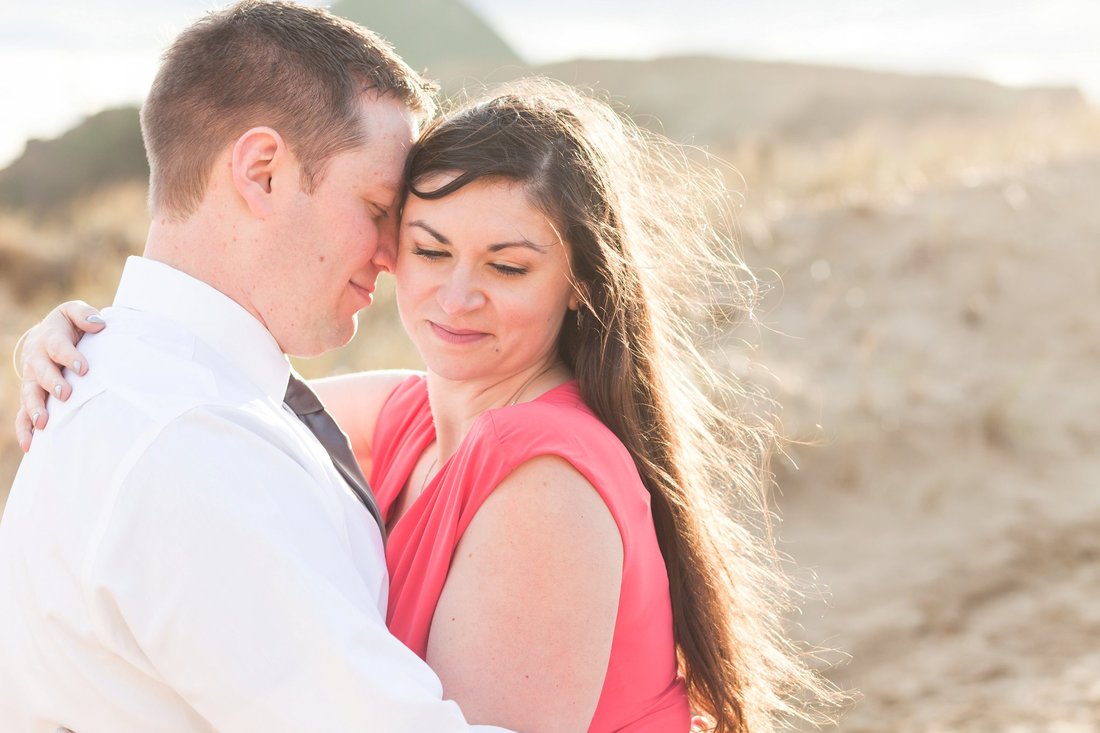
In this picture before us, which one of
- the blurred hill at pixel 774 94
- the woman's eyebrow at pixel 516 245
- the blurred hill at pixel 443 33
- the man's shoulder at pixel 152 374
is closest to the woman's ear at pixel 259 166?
the man's shoulder at pixel 152 374

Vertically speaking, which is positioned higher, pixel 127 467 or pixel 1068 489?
pixel 1068 489

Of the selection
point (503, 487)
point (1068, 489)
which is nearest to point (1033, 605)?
point (1068, 489)

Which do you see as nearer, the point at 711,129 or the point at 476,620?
the point at 476,620

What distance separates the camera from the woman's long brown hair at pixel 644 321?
2.45 m

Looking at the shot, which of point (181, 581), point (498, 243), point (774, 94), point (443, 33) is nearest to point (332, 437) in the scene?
point (498, 243)

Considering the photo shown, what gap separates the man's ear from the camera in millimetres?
2219

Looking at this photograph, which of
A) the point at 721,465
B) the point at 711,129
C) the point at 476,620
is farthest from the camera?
the point at 711,129

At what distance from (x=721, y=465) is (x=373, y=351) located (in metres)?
4.96

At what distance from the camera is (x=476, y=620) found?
207 centimetres

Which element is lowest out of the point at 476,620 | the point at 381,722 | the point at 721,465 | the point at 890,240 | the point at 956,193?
the point at 381,722

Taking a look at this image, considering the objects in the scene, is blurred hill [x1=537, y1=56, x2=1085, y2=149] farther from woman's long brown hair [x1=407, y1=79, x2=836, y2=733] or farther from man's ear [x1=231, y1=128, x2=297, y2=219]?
man's ear [x1=231, y1=128, x2=297, y2=219]

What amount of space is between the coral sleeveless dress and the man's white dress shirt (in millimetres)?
276

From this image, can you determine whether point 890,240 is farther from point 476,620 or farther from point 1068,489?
point 476,620

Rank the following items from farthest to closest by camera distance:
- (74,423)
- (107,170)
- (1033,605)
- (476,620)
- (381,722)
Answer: (107,170) < (1033,605) < (476,620) < (74,423) < (381,722)
